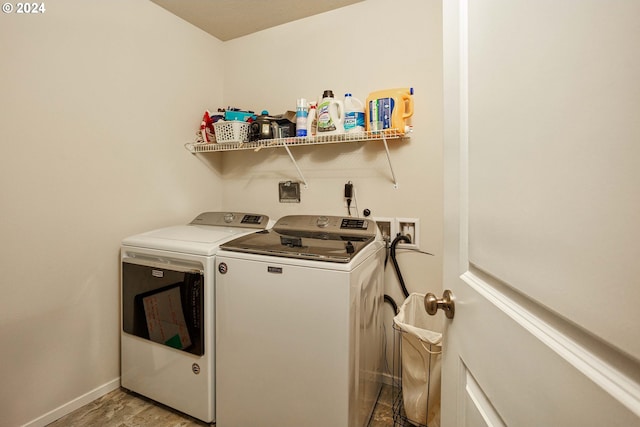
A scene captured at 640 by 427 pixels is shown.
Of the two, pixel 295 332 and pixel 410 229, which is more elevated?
pixel 410 229

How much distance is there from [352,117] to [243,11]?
3.96 feet

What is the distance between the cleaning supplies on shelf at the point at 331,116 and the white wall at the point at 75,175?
A: 117cm

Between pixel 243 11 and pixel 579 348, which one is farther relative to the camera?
pixel 243 11

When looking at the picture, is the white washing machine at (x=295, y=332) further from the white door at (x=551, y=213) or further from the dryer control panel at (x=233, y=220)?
the white door at (x=551, y=213)

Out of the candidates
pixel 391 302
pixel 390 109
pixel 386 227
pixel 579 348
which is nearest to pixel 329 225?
pixel 386 227

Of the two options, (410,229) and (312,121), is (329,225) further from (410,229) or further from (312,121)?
(312,121)

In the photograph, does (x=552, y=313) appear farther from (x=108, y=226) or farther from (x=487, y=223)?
(x=108, y=226)

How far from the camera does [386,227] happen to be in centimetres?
189

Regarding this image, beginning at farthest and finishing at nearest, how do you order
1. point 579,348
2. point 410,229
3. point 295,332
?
1. point 410,229
2. point 295,332
3. point 579,348

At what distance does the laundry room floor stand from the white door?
1267 mm

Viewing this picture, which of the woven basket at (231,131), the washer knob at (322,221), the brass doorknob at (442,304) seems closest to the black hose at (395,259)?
the washer knob at (322,221)

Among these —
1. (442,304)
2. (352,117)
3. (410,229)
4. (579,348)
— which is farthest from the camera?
(410,229)

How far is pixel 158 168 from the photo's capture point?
2.02 metres

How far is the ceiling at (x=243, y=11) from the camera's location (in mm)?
1947
